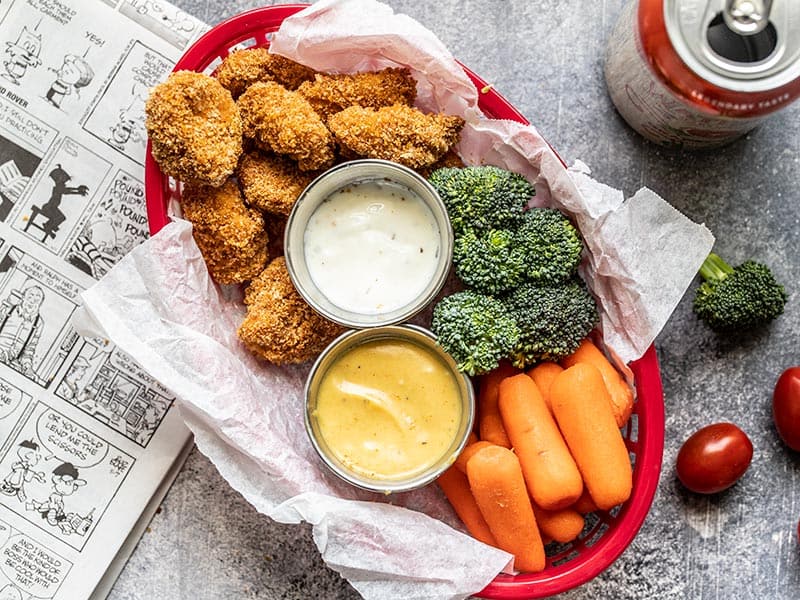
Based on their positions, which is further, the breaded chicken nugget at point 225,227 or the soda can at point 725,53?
the breaded chicken nugget at point 225,227

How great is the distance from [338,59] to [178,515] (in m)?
0.90

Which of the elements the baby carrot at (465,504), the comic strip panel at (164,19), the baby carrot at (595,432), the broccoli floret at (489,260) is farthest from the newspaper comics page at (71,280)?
the baby carrot at (595,432)

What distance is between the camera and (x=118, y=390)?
5.47 feet

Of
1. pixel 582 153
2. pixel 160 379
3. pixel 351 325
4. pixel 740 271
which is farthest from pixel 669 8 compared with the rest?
pixel 160 379

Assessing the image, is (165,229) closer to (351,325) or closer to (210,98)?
(210,98)

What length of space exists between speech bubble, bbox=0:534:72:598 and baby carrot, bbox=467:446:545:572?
818mm

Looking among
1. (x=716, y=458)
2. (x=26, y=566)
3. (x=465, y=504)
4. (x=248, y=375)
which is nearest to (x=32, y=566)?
(x=26, y=566)

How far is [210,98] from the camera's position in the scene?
141 cm

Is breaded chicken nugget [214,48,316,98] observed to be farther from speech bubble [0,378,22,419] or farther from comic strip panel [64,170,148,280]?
speech bubble [0,378,22,419]

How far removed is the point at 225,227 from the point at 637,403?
0.77 meters

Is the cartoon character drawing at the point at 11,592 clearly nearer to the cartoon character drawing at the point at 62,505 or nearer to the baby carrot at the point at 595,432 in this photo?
the cartoon character drawing at the point at 62,505

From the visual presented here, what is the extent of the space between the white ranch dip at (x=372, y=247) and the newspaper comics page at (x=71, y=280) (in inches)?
15.6

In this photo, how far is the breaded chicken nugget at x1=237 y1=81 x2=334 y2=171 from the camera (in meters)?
1.41

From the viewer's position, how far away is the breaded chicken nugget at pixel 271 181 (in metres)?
1.46
